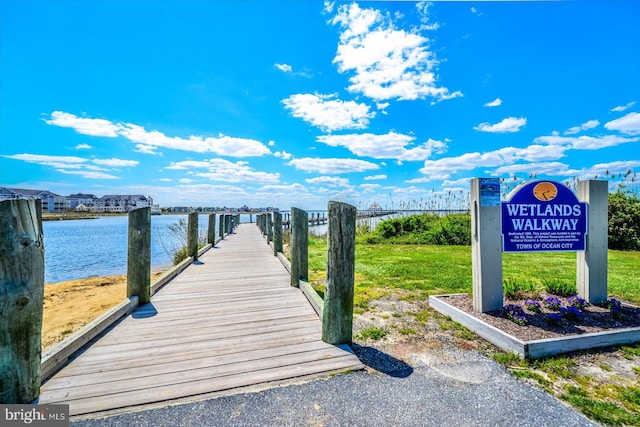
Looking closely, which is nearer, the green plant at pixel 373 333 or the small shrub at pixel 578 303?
the green plant at pixel 373 333

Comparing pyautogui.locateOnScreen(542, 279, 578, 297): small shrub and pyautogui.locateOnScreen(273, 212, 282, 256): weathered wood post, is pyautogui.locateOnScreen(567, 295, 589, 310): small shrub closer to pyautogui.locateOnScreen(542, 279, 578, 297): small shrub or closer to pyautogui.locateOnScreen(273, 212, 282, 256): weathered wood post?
pyautogui.locateOnScreen(542, 279, 578, 297): small shrub

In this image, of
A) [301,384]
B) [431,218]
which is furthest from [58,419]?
[431,218]

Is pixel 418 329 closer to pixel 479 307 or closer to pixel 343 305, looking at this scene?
pixel 479 307

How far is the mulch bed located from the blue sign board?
902mm

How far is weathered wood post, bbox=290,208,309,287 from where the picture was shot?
512 cm

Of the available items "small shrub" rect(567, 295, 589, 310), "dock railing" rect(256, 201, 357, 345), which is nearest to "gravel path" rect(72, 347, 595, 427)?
"dock railing" rect(256, 201, 357, 345)

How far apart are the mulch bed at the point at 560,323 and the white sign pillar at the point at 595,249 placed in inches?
9.6

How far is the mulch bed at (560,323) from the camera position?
3225mm

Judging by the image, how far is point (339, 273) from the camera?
9.71ft

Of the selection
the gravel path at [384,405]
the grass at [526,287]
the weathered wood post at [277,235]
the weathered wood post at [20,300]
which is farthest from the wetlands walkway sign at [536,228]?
the weathered wood post at [277,235]

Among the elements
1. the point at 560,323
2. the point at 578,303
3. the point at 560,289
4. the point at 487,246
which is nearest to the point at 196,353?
the point at 487,246

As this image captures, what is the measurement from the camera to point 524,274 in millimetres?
6676

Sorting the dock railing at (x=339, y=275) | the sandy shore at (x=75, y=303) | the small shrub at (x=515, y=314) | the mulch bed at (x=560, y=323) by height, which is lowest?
the sandy shore at (x=75, y=303)

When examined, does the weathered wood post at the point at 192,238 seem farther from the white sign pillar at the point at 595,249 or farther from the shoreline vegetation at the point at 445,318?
the white sign pillar at the point at 595,249
